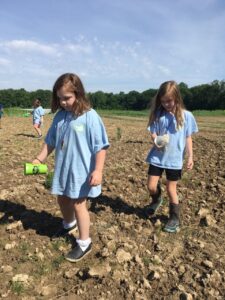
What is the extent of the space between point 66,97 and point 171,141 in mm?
1492

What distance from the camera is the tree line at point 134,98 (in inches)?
3462

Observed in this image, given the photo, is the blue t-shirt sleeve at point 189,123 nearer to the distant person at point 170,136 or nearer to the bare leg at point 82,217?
the distant person at point 170,136

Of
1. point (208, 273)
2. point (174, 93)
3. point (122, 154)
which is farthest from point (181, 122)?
point (122, 154)

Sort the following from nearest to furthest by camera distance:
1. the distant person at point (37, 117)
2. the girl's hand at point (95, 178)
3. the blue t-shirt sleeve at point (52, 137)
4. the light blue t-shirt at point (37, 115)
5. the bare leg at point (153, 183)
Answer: the girl's hand at point (95, 178) → the blue t-shirt sleeve at point (52, 137) → the bare leg at point (153, 183) → the distant person at point (37, 117) → the light blue t-shirt at point (37, 115)

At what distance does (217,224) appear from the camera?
15.2 ft

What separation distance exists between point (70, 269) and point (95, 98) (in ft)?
396

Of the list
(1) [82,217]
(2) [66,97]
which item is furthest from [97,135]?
(1) [82,217]

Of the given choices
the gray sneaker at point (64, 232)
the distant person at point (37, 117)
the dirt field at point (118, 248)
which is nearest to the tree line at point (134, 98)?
the distant person at point (37, 117)

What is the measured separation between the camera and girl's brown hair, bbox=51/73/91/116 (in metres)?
3.51

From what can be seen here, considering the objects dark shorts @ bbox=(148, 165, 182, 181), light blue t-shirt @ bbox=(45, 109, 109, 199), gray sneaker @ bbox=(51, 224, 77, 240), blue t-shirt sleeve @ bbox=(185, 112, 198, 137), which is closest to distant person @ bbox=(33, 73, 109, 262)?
light blue t-shirt @ bbox=(45, 109, 109, 199)

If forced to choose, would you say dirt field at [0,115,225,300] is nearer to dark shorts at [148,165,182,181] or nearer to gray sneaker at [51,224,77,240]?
gray sneaker at [51,224,77,240]

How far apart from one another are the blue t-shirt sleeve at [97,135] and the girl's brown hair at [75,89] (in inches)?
5.3

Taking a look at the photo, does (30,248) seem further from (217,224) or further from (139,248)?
(217,224)

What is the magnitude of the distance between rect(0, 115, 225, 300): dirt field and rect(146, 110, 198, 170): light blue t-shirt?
0.71 metres
